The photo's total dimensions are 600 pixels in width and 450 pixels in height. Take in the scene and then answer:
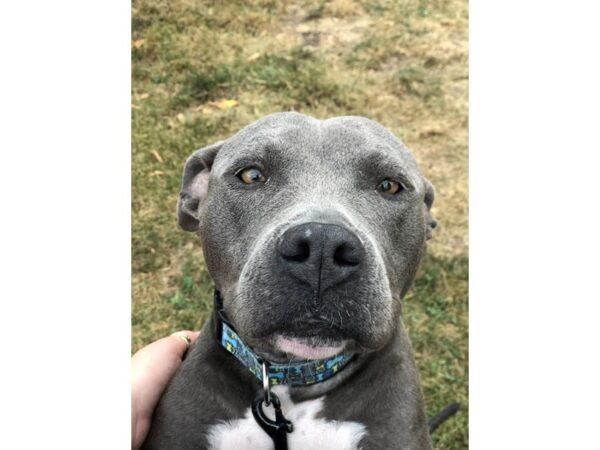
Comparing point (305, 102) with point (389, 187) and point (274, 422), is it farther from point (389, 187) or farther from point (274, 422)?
point (274, 422)

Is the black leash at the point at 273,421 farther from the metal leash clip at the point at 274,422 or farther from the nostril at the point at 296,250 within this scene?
the nostril at the point at 296,250

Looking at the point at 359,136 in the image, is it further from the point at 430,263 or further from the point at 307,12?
the point at 430,263

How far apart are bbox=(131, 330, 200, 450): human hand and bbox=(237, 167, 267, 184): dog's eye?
1.07 meters

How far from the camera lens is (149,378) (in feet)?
9.04

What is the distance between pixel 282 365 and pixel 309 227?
0.71m

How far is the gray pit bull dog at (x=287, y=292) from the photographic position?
6.37ft

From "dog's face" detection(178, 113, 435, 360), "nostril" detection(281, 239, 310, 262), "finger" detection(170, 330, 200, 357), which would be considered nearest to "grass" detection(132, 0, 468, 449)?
"finger" detection(170, 330, 200, 357)

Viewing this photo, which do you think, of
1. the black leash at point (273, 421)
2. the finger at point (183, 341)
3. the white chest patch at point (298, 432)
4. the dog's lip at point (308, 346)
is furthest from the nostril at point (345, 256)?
the finger at point (183, 341)

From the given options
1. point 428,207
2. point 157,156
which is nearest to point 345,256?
point 428,207
